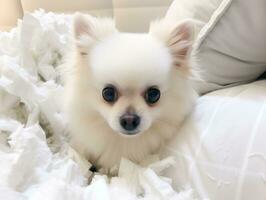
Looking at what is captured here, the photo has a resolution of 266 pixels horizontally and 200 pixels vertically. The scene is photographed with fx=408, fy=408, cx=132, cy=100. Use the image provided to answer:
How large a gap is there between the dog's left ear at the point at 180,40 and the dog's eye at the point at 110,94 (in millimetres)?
160

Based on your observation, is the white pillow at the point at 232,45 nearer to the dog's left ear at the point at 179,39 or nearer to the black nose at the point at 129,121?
the dog's left ear at the point at 179,39

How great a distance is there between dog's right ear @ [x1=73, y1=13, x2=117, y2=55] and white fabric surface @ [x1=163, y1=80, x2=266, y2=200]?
0.91 feet

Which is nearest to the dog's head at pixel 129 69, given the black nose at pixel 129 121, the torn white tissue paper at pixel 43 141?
the black nose at pixel 129 121

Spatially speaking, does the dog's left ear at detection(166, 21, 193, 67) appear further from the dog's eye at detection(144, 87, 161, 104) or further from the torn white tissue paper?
A: the torn white tissue paper

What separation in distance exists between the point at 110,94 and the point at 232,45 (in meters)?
0.33

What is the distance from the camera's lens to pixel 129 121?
81 centimetres

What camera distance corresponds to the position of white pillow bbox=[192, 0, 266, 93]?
36.9 inches

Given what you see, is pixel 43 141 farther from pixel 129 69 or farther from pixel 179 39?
pixel 179 39

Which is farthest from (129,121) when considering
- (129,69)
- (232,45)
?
(232,45)

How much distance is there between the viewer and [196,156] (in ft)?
2.67

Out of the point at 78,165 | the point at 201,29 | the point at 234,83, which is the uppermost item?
the point at 201,29

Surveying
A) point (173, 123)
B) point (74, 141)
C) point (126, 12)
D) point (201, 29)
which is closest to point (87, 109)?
point (74, 141)

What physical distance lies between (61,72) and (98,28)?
196 mm

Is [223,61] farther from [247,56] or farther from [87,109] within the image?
[87,109]
